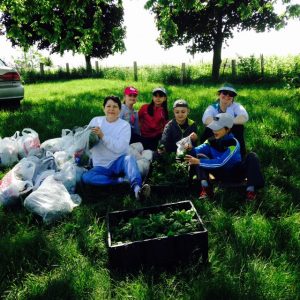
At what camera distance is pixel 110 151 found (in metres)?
4.68

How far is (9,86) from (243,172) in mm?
7151

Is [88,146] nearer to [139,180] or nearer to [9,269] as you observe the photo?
[139,180]

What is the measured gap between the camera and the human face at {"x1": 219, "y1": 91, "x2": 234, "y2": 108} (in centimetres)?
492

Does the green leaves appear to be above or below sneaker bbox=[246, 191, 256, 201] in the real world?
above

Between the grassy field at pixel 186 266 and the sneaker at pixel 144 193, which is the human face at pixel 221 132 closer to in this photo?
the grassy field at pixel 186 266

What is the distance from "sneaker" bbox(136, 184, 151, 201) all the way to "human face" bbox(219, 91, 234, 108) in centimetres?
184

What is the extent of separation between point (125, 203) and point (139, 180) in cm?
33

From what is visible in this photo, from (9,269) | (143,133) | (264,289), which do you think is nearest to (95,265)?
(9,269)

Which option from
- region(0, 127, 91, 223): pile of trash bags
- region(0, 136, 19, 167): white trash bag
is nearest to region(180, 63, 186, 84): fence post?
region(0, 127, 91, 223): pile of trash bags

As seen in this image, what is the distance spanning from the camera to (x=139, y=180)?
4.21 metres

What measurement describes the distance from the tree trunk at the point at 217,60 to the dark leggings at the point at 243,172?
17.4 m

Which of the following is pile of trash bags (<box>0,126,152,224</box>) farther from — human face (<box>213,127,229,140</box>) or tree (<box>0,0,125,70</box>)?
tree (<box>0,0,125,70</box>)

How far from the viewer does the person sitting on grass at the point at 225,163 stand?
3.96 m

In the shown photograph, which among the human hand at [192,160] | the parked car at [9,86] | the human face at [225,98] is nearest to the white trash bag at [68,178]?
the human hand at [192,160]
